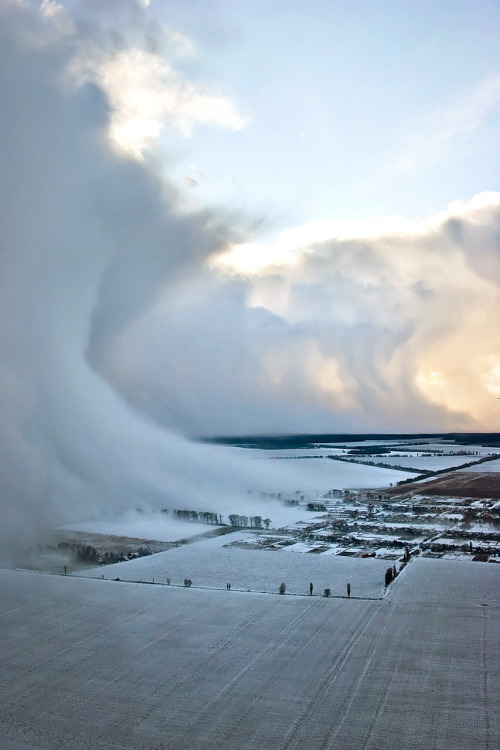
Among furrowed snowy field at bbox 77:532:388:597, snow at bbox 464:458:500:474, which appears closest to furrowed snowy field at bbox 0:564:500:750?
furrowed snowy field at bbox 77:532:388:597

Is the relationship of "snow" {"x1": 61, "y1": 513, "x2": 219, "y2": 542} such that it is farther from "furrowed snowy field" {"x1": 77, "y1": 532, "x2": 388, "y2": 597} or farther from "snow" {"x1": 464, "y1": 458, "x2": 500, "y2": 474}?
"snow" {"x1": 464, "y1": 458, "x2": 500, "y2": 474}

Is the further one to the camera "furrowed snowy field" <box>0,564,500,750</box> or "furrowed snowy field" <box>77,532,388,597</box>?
"furrowed snowy field" <box>77,532,388,597</box>

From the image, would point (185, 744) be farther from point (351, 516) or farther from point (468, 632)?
point (351, 516)

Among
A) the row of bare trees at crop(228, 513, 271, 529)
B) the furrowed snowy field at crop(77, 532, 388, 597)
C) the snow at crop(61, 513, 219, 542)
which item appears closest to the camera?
the furrowed snowy field at crop(77, 532, 388, 597)

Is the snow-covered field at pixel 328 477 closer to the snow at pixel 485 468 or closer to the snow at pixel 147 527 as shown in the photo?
the snow at pixel 485 468

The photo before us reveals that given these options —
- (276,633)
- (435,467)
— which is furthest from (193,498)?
(435,467)

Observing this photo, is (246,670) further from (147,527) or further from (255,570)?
(147,527)
